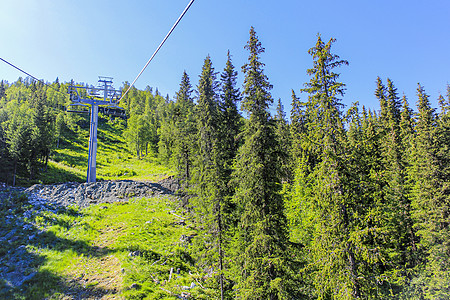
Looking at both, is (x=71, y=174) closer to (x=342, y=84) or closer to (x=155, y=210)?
(x=155, y=210)

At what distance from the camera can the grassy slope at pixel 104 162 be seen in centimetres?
4528

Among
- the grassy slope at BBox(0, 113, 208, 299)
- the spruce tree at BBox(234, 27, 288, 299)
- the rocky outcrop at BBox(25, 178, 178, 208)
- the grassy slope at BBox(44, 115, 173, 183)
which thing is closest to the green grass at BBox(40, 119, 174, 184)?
the grassy slope at BBox(44, 115, 173, 183)

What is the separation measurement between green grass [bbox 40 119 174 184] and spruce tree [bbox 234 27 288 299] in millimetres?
32711

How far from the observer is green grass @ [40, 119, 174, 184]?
4512 cm

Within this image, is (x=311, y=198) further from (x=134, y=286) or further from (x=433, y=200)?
(x=433, y=200)

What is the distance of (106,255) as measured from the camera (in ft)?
52.5

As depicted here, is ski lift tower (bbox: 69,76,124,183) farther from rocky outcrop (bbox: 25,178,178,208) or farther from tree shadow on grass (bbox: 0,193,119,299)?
tree shadow on grass (bbox: 0,193,119,299)

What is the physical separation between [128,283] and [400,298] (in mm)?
23110

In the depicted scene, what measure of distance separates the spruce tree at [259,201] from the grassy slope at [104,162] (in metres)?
33.1

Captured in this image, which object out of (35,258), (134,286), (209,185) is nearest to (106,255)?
(35,258)

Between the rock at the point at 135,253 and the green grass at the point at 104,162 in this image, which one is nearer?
the rock at the point at 135,253

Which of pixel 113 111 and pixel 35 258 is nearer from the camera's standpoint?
pixel 35 258

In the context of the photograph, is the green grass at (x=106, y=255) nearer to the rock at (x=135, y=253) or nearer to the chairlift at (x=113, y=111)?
the rock at (x=135, y=253)

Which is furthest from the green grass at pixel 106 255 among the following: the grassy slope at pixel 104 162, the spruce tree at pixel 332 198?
the grassy slope at pixel 104 162
